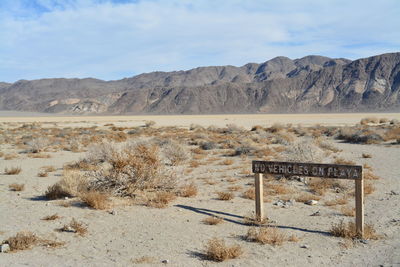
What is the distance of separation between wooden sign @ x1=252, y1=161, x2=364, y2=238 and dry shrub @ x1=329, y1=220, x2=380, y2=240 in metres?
0.08

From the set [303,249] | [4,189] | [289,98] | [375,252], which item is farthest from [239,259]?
[289,98]

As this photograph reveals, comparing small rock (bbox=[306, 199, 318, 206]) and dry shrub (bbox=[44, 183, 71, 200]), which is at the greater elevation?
dry shrub (bbox=[44, 183, 71, 200])

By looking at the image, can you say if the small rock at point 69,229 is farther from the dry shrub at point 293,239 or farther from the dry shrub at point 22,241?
the dry shrub at point 293,239

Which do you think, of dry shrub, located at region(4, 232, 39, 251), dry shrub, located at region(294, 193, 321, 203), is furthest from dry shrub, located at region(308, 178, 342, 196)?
dry shrub, located at region(4, 232, 39, 251)

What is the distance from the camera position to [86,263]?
231 inches

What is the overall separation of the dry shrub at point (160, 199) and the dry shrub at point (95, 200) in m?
0.98

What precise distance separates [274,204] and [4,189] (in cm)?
766

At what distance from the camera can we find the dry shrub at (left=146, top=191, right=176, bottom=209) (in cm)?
903

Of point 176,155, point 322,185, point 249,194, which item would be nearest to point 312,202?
point 249,194

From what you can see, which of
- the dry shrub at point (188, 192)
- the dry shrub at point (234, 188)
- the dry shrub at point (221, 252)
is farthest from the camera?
the dry shrub at point (234, 188)

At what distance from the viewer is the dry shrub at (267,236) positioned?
6508 mm

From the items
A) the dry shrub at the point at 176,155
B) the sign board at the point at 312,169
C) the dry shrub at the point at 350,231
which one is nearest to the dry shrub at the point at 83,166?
the dry shrub at the point at 176,155

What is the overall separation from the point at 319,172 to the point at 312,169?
134mm

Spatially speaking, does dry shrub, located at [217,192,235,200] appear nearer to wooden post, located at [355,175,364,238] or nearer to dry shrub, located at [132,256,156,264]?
wooden post, located at [355,175,364,238]
